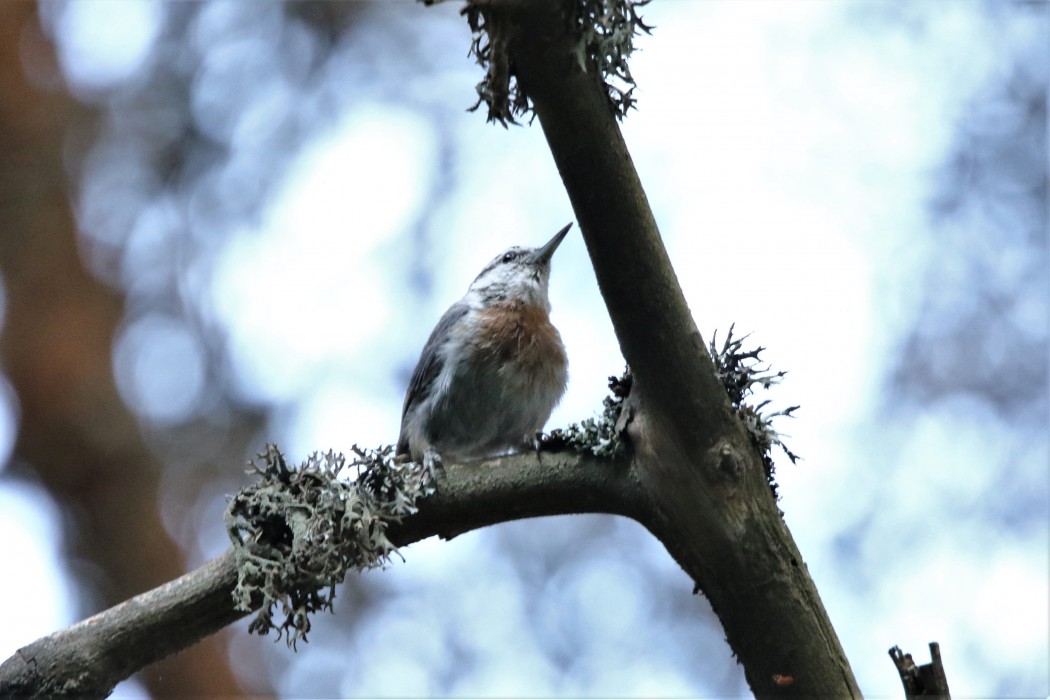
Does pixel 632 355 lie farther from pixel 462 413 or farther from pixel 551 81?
pixel 462 413

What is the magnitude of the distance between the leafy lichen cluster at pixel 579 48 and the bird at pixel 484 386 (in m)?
2.49

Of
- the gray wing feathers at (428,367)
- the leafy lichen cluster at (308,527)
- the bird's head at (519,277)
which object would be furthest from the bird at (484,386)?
the leafy lichen cluster at (308,527)

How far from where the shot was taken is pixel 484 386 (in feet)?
15.3

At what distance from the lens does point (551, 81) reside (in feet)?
6.89

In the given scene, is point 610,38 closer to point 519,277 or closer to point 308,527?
point 308,527

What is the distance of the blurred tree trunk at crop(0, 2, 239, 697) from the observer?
598 centimetres

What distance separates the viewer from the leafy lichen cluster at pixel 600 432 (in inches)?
103

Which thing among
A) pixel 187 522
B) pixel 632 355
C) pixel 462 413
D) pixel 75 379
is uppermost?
pixel 75 379

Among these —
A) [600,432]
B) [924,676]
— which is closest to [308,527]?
[600,432]

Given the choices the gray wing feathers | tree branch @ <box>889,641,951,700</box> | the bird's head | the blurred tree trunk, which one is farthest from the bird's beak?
tree branch @ <box>889,641,951,700</box>

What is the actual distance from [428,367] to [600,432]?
2.35m

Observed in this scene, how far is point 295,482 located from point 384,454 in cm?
25

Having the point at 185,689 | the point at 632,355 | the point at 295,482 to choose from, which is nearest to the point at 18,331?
the point at 185,689

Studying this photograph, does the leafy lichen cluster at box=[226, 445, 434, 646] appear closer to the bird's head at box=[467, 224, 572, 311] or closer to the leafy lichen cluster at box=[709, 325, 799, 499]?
the leafy lichen cluster at box=[709, 325, 799, 499]
